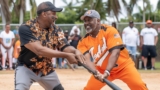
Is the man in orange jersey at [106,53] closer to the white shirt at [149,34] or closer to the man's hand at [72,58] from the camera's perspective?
the man's hand at [72,58]

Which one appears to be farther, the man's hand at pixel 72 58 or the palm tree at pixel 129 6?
the palm tree at pixel 129 6

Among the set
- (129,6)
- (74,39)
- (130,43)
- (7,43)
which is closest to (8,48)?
(7,43)

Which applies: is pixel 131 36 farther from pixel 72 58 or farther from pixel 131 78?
pixel 72 58

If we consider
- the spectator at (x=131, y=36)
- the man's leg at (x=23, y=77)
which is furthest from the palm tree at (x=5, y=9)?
the man's leg at (x=23, y=77)

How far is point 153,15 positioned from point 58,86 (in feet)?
203

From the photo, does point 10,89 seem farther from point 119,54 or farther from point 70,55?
point 70,55

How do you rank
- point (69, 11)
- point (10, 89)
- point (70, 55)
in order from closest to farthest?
point (70, 55) < point (10, 89) < point (69, 11)

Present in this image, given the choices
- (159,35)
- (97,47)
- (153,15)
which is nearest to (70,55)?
(97,47)

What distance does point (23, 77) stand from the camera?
7.57m

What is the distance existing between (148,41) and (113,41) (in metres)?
11.9

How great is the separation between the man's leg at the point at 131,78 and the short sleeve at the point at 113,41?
420 mm

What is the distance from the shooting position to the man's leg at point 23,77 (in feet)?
24.6

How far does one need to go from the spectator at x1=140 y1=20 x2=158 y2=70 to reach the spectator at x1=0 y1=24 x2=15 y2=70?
5.23 metres

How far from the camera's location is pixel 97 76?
7.36 m
